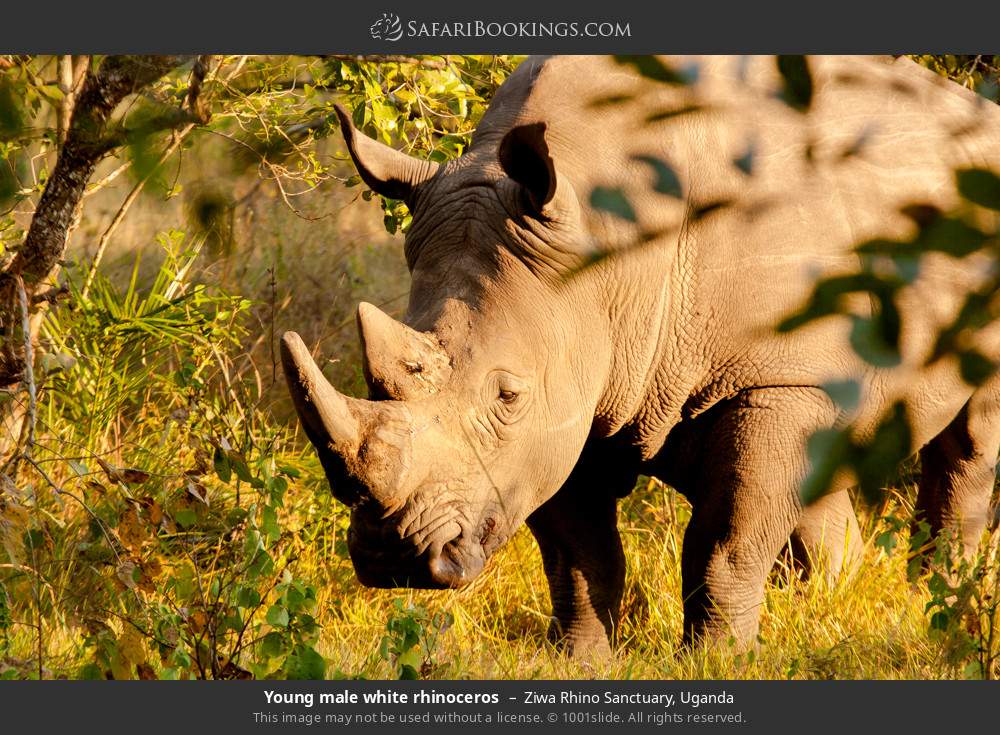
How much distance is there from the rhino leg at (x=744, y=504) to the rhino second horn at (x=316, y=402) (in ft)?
5.27

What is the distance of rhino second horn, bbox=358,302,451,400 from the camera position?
13.5 ft

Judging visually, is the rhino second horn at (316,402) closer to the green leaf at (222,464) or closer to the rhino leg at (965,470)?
the green leaf at (222,464)

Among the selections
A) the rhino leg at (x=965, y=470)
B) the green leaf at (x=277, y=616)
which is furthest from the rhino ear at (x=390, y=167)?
the rhino leg at (x=965, y=470)

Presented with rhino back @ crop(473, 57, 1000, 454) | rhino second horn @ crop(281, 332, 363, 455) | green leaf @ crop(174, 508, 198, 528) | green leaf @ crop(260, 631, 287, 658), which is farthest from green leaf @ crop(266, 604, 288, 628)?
rhino back @ crop(473, 57, 1000, 454)

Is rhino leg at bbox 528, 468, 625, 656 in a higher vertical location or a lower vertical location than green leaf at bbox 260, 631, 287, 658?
higher

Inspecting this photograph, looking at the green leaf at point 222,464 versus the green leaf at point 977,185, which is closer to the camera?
the green leaf at point 977,185

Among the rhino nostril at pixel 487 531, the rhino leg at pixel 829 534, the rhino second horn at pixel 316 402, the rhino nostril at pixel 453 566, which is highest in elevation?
the rhino second horn at pixel 316 402

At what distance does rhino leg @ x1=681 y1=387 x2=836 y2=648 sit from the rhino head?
0.57m

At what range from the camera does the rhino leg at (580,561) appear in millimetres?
5645

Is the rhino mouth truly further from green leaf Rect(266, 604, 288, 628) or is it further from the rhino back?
the rhino back

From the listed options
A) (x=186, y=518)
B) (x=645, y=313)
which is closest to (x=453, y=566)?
(x=186, y=518)

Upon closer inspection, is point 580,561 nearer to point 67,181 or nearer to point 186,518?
point 186,518
